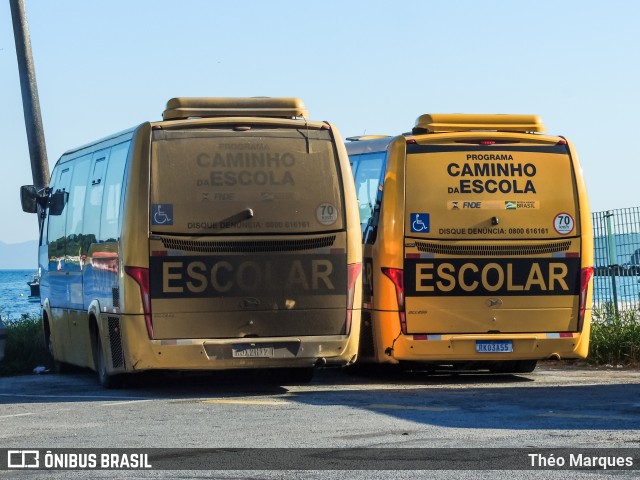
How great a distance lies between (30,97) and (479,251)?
8.54 metres

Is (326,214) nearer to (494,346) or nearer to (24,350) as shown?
(494,346)

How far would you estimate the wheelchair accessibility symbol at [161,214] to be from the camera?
50.2 ft

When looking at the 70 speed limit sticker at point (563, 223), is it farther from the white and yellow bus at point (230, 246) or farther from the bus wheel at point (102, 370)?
the bus wheel at point (102, 370)

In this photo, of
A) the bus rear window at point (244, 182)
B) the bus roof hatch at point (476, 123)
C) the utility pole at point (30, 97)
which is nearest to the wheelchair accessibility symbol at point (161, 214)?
the bus rear window at point (244, 182)

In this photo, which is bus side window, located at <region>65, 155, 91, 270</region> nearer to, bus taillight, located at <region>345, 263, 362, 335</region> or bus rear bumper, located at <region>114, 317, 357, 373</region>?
bus rear bumper, located at <region>114, 317, 357, 373</region>

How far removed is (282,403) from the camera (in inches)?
565

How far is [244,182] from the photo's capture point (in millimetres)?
15547

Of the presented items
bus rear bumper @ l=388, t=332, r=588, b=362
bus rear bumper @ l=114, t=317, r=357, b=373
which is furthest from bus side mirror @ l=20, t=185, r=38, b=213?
bus rear bumper @ l=388, t=332, r=588, b=362

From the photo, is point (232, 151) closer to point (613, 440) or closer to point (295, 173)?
point (295, 173)

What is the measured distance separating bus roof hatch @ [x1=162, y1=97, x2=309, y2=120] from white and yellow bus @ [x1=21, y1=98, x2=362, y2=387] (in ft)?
0.08

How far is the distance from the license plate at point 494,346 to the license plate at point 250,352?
Result: 256cm

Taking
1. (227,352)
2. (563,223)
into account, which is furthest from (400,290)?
(227,352)

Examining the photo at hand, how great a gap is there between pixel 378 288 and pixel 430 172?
4.69 feet

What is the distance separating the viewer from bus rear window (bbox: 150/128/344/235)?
50.4 ft
